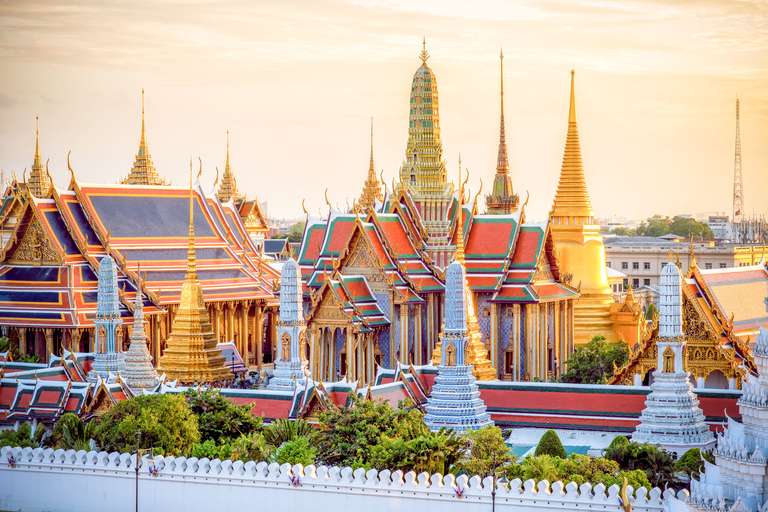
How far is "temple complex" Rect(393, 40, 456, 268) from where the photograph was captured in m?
48.7

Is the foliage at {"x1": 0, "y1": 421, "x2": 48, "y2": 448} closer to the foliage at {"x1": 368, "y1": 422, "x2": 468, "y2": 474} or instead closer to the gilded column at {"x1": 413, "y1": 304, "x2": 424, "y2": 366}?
the foliage at {"x1": 368, "y1": 422, "x2": 468, "y2": 474}

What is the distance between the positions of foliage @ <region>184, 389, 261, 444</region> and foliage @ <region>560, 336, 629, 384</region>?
13232 mm

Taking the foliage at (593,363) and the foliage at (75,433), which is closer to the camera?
the foliage at (75,433)

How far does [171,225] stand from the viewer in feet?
174

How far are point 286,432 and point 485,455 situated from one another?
Answer: 4723mm

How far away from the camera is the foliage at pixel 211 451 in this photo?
1174 inches

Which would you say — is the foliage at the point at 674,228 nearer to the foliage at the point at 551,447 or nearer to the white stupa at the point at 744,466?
the foliage at the point at 551,447

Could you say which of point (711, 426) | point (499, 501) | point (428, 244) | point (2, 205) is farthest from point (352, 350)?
point (2, 205)

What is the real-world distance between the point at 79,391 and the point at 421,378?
8.15 m

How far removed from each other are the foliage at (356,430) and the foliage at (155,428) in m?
2.84

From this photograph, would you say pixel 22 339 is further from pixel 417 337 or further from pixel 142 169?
pixel 142 169

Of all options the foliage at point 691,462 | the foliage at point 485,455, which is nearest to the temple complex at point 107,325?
the foliage at point 485,455

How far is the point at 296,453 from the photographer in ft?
95.5

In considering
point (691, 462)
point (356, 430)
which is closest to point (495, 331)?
point (356, 430)
